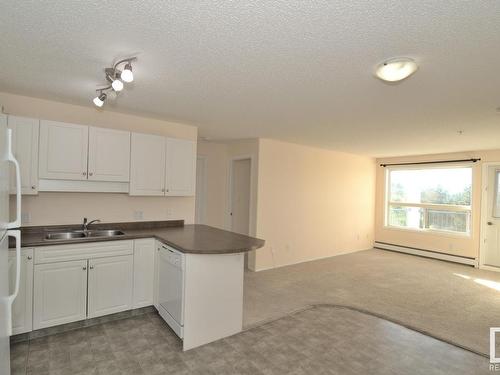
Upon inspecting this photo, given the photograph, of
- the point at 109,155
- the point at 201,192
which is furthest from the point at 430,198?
the point at 109,155

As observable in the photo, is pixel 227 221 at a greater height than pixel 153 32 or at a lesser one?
lesser

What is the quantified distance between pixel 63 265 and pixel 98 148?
1289mm

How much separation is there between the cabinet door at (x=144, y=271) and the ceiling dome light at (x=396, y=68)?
281 centimetres

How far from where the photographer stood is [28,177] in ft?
8.93

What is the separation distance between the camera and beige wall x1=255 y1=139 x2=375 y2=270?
5023 mm

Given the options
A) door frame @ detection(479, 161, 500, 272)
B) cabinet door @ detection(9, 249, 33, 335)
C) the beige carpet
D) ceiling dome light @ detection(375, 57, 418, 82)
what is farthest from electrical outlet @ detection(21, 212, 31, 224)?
door frame @ detection(479, 161, 500, 272)

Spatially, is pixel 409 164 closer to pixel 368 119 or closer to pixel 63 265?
pixel 368 119

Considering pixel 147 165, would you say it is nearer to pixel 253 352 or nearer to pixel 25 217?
pixel 25 217

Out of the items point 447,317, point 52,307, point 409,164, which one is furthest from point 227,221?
point 409,164

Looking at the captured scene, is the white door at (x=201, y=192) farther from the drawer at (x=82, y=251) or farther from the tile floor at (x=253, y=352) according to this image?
the tile floor at (x=253, y=352)

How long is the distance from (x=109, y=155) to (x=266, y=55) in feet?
7.28

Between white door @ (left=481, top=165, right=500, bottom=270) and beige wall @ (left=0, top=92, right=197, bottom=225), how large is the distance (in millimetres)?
5977

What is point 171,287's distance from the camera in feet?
8.90

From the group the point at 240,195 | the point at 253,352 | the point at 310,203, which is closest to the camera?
the point at 253,352
